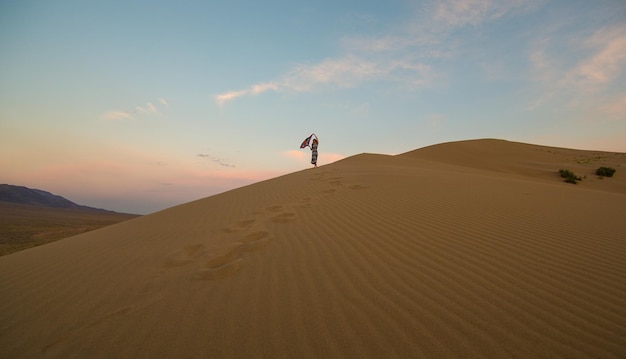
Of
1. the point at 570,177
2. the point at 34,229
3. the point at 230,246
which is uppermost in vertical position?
the point at 570,177

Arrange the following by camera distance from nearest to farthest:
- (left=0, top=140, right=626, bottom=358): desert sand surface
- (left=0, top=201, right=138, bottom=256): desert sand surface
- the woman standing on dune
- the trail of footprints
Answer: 1. (left=0, top=140, right=626, bottom=358): desert sand surface
2. the trail of footprints
3. (left=0, top=201, right=138, bottom=256): desert sand surface
4. the woman standing on dune

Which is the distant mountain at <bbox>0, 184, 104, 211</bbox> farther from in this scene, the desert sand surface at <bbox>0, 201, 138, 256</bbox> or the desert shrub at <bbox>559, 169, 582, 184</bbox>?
the desert shrub at <bbox>559, 169, 582, 184</bbox>

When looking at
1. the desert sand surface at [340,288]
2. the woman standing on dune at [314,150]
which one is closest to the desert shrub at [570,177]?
the desert sand surface at [340,288]

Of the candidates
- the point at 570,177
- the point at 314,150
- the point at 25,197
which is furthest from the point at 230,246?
the point at 25,197

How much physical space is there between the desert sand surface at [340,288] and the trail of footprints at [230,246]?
3cm

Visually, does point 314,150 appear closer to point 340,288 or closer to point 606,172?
point 340,288

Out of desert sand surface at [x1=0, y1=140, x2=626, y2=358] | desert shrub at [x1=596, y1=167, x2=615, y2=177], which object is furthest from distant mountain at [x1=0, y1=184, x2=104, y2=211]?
desert shrub at [x1=596, y1=167, x2=615, y2=177]

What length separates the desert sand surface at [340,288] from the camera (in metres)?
1.85

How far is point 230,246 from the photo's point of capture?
3.68 meters

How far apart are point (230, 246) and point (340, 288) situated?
1784 mm

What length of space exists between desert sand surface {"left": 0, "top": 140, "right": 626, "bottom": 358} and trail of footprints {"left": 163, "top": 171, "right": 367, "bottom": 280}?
0.09 ft

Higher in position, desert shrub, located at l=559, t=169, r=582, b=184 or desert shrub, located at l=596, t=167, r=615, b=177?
desert shrub, located at l=596, t=167, r=615, b=177

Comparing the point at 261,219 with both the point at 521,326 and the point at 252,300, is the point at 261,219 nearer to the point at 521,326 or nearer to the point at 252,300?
the point at 252,300

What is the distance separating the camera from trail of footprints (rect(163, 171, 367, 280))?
3.01m
